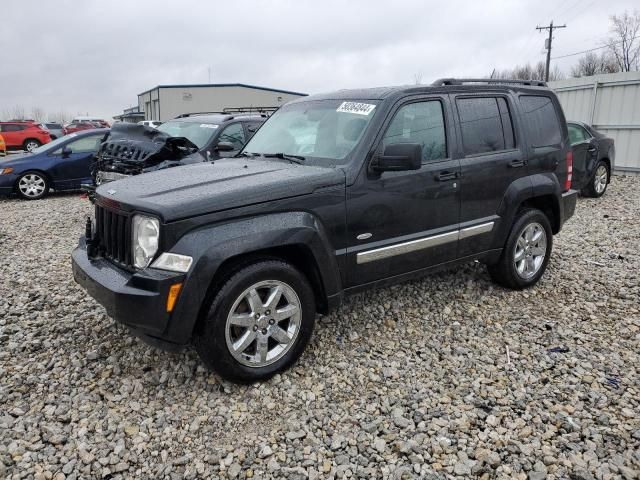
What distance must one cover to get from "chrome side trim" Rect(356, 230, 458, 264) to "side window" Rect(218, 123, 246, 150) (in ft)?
16.4

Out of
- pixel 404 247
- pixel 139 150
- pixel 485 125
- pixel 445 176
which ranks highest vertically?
pixel 485 125

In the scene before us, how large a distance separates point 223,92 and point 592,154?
35772 millimetres

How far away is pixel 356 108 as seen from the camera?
13.1ft

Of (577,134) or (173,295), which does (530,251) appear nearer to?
(173,295)

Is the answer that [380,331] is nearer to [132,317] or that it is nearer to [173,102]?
[132,317]

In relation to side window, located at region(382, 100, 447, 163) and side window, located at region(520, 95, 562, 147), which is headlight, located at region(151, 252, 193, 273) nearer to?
side window, located at region(382, 100, 447, 163)

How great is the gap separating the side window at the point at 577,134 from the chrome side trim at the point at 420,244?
21.8ft

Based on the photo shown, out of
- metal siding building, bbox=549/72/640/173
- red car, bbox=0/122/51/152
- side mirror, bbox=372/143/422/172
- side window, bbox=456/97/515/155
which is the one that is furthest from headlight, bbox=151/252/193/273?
red car, bbox=0/122/51/152

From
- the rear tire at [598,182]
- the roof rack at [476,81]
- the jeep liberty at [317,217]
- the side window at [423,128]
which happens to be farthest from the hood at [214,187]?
the rear tire at [598,182]

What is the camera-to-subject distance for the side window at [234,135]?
27.5ft

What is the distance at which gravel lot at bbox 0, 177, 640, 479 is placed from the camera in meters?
2.71

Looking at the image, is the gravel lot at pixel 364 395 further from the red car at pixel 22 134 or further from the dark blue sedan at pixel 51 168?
the red car at pixel 22 134

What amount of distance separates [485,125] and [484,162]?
14.4 inches

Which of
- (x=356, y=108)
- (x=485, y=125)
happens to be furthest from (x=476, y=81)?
(x=356, y=108)
